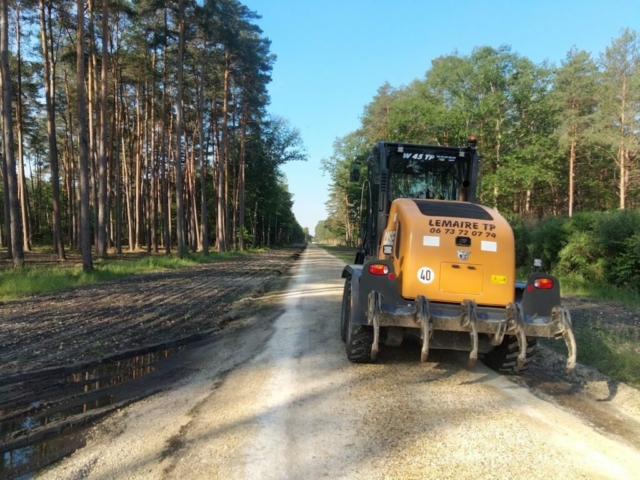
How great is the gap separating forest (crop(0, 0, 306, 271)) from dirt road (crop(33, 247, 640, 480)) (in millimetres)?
13691

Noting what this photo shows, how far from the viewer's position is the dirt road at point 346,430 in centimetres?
343

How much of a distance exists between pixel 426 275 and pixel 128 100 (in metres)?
34.3

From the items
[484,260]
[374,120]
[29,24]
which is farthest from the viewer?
[374,120]

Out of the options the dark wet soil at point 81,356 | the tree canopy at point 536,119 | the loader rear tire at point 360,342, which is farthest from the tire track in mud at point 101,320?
the tree canopy at point 536,119

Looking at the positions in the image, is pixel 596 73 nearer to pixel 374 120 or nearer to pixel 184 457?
pixel 374 120

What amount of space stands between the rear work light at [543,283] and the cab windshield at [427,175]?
2.66 m

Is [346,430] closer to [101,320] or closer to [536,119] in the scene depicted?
[101,320]

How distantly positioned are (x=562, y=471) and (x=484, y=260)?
255cm

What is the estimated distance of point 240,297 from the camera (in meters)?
13.2

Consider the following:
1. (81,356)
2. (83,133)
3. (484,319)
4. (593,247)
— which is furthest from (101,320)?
(593,247)

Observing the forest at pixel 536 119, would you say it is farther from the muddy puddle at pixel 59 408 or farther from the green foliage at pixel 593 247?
the muddy puddle at pixel 59 408

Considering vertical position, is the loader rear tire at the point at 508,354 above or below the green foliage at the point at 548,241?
below

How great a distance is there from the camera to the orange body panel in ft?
17.7

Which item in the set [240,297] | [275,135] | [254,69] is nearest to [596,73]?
[254,69]
